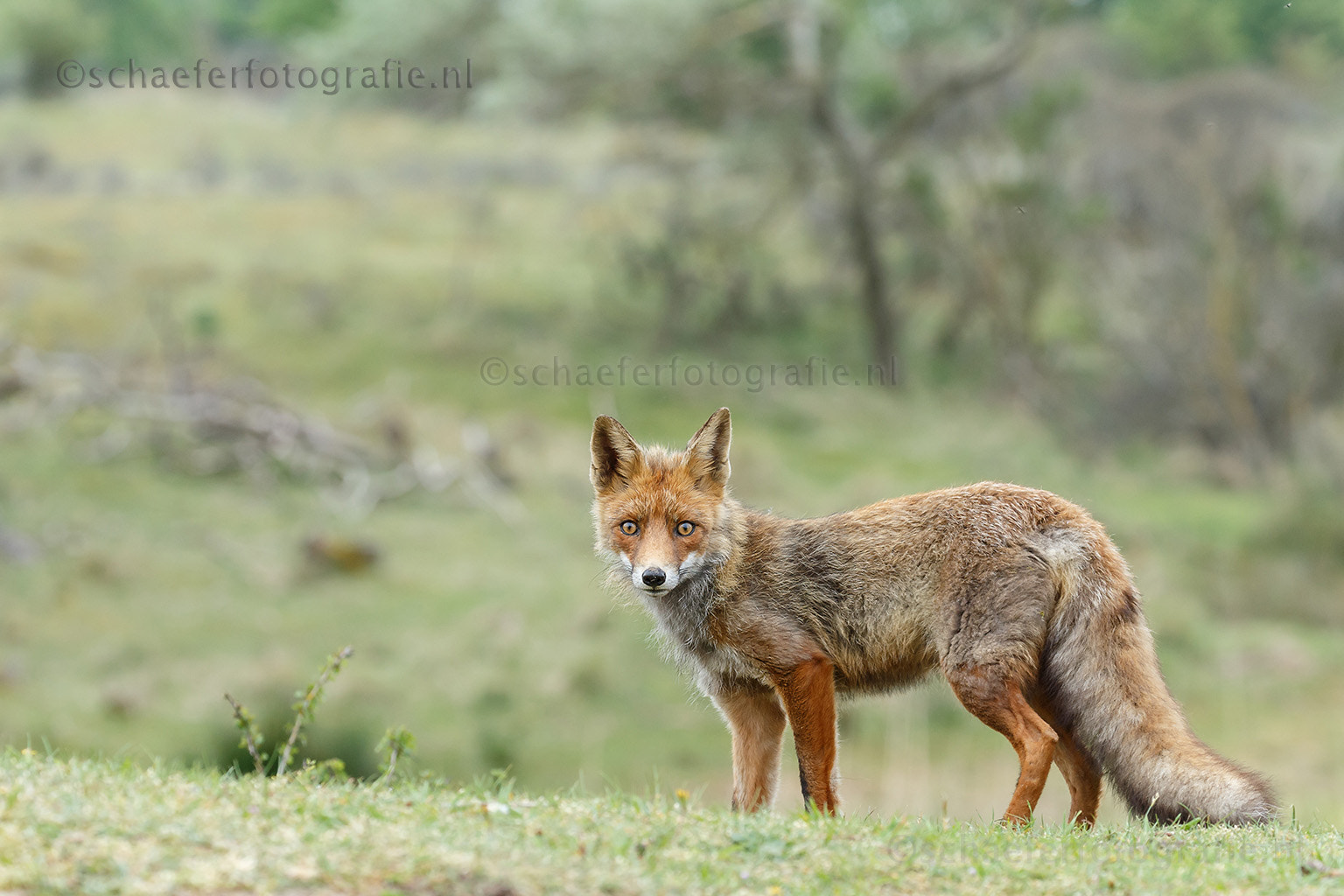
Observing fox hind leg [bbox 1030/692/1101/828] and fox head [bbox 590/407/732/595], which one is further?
fox head [bbox 590/407/732/595]

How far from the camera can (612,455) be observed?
7.96 metres

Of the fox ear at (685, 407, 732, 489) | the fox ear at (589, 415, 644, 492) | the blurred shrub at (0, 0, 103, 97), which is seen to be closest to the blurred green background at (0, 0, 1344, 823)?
the blurred shrub at (0, 0, 103, 97)

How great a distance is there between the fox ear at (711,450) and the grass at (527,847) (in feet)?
6.00

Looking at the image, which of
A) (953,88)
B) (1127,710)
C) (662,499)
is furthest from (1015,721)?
(953,88)

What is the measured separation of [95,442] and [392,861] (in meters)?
23.8

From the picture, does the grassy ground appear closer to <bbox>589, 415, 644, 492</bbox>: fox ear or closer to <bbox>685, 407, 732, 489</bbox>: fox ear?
<bbox>685, 407, 732, 489</bbox>: fox ear

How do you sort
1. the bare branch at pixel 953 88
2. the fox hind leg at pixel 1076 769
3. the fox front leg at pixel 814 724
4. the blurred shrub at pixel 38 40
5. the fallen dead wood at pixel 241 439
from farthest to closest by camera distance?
1. the blurred shrub at pixel 38 40
2. the bare branch at pixel 953 88
3. the fallen dead wood at pixel 241 439
4. the fox hind leg at pixel 1076 769
5. the fox front leg at pixel 814 724

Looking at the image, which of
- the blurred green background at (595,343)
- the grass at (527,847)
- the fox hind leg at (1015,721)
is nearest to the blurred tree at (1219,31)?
the blurred green background at (595,343)

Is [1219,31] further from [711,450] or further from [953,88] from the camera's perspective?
[711,450]

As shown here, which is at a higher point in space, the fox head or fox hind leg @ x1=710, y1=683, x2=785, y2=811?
the fox head

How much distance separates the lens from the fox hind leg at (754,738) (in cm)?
779

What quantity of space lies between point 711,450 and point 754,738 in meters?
1.63

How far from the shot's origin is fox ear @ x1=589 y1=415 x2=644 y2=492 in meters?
7.82

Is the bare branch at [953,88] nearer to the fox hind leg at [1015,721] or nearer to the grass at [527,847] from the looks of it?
the fox hind leg at [1015,721]
